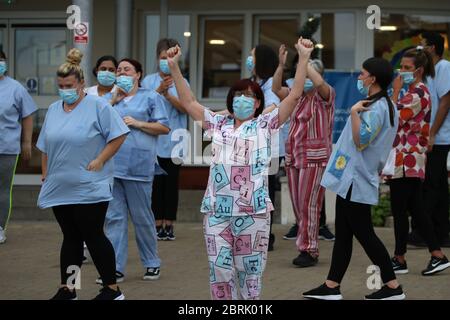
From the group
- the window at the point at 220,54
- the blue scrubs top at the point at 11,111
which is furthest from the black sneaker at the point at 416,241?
the window at the point at 220,54

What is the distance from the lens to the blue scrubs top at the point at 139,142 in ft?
27.2

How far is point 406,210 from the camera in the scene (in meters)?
8.65

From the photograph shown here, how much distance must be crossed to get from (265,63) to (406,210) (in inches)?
82.3

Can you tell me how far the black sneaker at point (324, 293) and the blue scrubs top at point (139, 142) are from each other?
1.77 m

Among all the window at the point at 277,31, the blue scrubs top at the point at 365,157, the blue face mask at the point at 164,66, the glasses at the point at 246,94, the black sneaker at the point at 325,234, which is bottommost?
the black sneaker at the point at 325,234

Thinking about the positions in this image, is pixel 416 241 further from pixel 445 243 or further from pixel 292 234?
pixel 292 234

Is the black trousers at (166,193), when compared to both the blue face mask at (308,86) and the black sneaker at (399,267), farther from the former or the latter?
the black sneaker at (399,267)

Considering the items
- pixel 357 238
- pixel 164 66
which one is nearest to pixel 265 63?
pixel 164 66

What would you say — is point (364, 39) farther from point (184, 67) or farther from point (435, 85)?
point (435, 85)

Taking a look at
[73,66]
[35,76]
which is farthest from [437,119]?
[35,76]

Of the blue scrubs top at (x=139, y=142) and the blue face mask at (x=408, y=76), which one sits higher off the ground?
the blue face mask at (x=408, y=76)

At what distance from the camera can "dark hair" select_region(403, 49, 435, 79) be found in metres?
8.84

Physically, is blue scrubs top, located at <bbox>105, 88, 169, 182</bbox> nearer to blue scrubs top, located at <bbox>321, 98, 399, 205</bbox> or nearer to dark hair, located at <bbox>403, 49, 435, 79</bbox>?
blue scrubs top, located at <bbox>321, 98, 399, 205</bbox>

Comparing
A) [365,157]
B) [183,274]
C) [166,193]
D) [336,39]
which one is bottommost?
[183,274]
